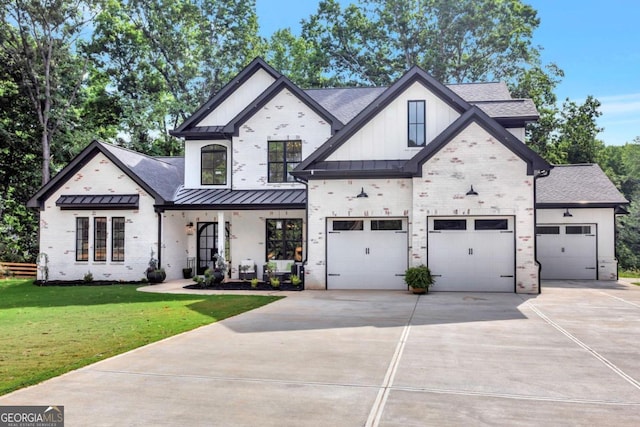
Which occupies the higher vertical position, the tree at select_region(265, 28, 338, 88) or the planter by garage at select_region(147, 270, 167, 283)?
the tree at select_region(265, 28, 338, 88)

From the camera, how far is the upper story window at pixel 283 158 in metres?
20.4

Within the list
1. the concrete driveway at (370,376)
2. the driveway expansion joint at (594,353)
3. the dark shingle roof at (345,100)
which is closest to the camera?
the concrete driveway at (370,376)

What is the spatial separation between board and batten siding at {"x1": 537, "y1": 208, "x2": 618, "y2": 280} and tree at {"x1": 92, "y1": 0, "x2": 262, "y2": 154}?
27.3 m

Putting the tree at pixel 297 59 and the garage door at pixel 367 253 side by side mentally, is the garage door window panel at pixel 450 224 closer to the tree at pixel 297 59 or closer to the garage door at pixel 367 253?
the garage door at pixel 367 253

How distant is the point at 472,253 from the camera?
16.2 meters

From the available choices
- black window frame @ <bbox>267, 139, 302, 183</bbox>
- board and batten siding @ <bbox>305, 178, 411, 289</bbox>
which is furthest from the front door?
board and batten siding @ <bbox>305, 178, 411, 289</bbox>

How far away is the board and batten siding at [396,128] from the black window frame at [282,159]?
3.22m

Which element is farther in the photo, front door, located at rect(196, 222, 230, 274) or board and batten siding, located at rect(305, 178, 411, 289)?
front door, located at rect(196, 222, 230, 274)

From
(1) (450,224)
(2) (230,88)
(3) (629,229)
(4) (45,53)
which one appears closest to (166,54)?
(4) (45,53)

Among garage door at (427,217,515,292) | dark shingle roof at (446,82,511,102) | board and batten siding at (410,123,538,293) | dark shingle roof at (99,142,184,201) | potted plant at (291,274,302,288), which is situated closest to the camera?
board and batten siding at (410,123,538,293)

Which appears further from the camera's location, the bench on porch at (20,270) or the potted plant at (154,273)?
the bench on porch at (20,270)

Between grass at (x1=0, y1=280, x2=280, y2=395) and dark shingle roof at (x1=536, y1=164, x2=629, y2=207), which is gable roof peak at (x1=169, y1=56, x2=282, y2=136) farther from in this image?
dark shingle roof at (x1=536, y1=164, x2=629, y2=207)

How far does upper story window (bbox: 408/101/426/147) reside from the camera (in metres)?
17.6

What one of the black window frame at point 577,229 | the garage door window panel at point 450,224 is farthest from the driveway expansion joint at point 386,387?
the black window frame at point 577,229
